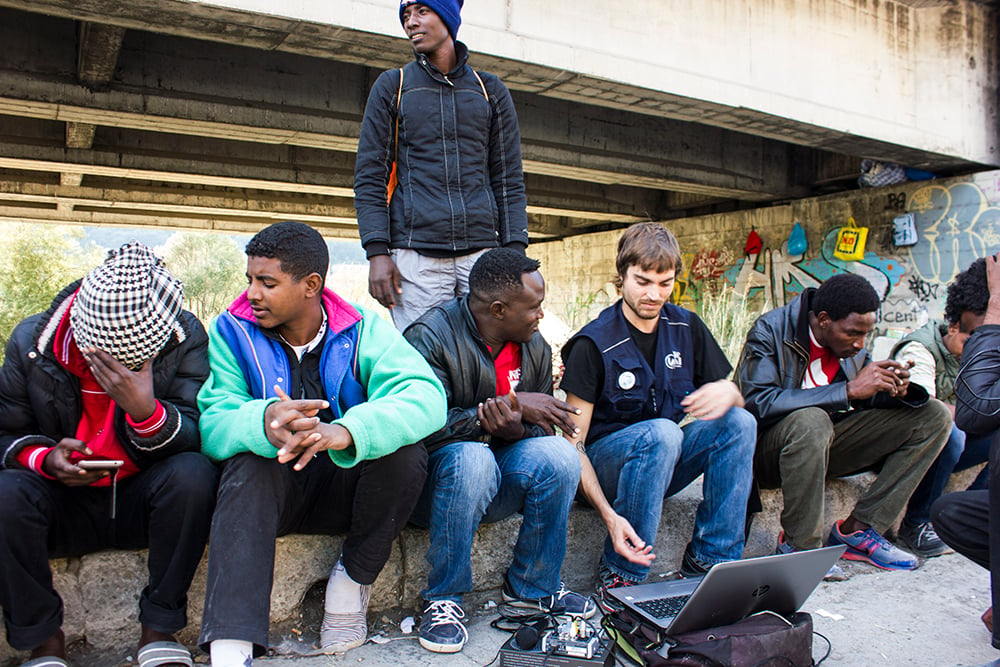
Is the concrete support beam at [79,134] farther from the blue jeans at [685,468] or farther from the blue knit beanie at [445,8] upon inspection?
the blue jeans at [685,468]

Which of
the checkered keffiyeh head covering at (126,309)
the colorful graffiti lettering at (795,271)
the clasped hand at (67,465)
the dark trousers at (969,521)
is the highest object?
the colorful graffiti lettering at (795,271)

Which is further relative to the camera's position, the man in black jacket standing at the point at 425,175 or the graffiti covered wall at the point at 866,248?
the graffiti covered wall at the point at 866,248

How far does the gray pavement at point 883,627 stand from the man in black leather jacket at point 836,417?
21cm

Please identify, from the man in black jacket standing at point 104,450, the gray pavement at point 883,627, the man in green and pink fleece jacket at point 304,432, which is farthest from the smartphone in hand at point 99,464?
the gray pavement at point 883,627

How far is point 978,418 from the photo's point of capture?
262 centimetres

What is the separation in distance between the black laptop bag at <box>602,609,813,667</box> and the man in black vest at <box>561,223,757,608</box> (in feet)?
1.44

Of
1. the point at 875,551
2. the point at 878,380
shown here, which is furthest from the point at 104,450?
the point at 875,551

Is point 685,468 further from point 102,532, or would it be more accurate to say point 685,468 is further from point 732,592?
point 102,532

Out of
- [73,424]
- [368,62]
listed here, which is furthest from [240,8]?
[73,424]

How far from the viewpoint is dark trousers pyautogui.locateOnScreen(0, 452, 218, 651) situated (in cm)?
202

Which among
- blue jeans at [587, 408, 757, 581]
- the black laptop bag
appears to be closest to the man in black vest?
blue jeans at [587, 408, 757, 581]

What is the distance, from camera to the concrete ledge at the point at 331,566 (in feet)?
7.93

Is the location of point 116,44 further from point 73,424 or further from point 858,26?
point 858,26

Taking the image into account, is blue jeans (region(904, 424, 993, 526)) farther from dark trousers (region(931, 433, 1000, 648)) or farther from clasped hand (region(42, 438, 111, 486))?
clasped hand (region(42, 438, 111, 486))
